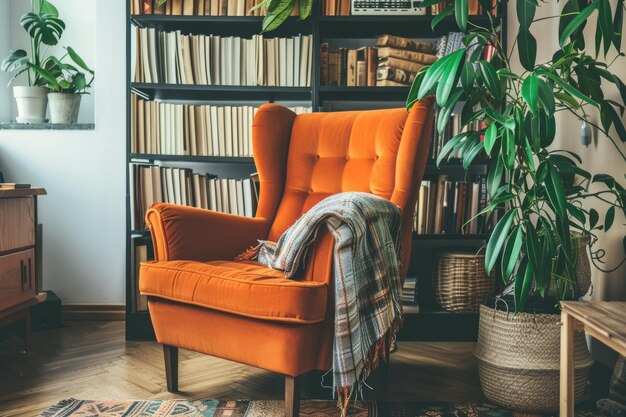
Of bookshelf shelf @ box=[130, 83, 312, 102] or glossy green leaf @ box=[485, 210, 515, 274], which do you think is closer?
glossy green leaf @ box=[485, 210, 515, 274]

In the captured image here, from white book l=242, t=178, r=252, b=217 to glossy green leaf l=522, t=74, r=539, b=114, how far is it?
149 centimetres

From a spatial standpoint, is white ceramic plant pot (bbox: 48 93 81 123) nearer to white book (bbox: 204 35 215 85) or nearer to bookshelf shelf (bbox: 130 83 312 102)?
bookshelf shelf (bbox: 130 83 312 102)

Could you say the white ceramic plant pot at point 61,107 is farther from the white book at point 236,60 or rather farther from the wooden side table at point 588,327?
the wooden side table at point 588,327

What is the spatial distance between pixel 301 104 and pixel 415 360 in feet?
4.75

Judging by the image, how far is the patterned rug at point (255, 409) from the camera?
1.75 metres

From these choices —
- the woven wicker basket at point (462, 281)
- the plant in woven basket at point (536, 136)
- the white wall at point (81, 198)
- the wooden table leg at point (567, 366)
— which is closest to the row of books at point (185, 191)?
the white wall at point (81, 198)

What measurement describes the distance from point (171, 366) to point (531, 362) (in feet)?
3.90

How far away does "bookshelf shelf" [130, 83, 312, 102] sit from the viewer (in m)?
2.66

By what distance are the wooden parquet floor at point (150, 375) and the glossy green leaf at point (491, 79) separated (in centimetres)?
103

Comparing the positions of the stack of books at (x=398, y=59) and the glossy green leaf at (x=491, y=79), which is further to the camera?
the stack of books at (x=398, y=59)

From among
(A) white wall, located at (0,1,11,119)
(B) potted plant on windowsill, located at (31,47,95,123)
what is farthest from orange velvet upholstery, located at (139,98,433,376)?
(A) white wall, located at (0,1,11,119)

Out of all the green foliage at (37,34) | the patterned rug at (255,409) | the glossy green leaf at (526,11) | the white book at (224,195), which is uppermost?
the green foliage at (37,34)

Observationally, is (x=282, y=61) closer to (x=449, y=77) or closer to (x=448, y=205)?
(x=448, y=205)

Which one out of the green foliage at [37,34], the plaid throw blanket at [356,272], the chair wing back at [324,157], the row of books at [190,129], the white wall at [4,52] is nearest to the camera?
the plaid throw blanket at [356,272]
